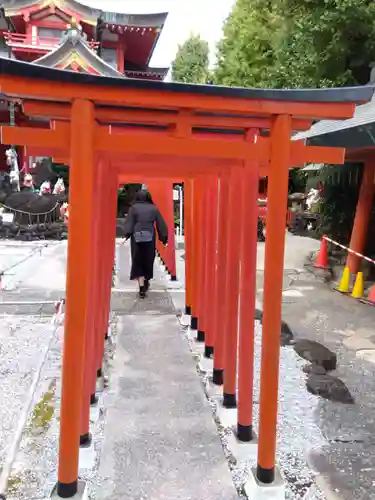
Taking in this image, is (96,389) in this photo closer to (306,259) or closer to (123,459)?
(123,459)

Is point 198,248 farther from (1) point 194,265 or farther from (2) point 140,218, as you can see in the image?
(2) point 140,218

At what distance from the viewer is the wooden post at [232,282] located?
3525mm

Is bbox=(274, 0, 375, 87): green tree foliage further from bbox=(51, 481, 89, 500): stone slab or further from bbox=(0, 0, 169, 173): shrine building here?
bbox=(0, 0, 169, 173): shrine building

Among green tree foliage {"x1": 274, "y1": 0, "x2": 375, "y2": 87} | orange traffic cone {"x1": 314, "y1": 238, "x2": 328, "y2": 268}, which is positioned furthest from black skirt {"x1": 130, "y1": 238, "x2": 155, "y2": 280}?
orange traffic cone {"x1": 314, "y1": 238, "x2": 328, "y2": 268}

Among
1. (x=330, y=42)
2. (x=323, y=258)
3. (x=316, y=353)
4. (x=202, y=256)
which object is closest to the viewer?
(x=202, y=256)

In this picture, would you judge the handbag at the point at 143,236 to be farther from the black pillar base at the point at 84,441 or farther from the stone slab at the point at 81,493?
the stone slab at the point at 81,493

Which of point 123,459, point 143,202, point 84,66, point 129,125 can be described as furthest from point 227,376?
point 84,66

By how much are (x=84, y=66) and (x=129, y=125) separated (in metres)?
14.0

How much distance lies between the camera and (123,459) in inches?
123

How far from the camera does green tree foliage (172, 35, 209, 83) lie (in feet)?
112

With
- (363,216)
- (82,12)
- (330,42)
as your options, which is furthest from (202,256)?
(82,12)

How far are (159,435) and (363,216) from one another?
6.99 metres

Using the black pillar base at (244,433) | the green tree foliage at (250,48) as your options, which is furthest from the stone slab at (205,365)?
the green tree foliage at (250,48)

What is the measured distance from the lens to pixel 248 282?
3.16m
